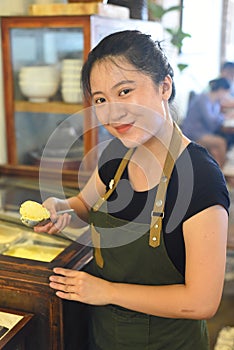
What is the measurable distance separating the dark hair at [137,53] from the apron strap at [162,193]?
145 millimetres

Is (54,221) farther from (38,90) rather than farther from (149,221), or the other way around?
(38,90)

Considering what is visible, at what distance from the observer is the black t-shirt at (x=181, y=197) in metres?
1.05

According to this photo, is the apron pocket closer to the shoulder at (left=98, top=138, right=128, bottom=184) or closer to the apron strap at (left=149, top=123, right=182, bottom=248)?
the apron strap at (left=149, top=123, right=182, bottom=248)

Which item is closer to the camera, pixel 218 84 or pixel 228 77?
pixel 218 84

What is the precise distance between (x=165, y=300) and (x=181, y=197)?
222 millimetres

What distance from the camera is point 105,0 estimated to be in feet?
6.68

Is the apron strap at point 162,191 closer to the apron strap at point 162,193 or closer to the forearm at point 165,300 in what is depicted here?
the apron strap at point 162,193

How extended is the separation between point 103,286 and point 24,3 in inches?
55.3

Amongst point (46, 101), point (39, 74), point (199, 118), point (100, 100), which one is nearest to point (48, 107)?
point (46, 101)

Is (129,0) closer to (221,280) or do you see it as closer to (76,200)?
(76,200)

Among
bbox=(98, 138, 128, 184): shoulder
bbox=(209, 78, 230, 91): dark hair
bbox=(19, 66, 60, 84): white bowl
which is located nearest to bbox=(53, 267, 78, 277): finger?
bbox=(98, 138, 128, 184): shoulder

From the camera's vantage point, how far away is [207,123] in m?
4.16

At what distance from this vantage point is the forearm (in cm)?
104

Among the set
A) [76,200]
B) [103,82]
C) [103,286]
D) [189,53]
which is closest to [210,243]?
[103,286]
